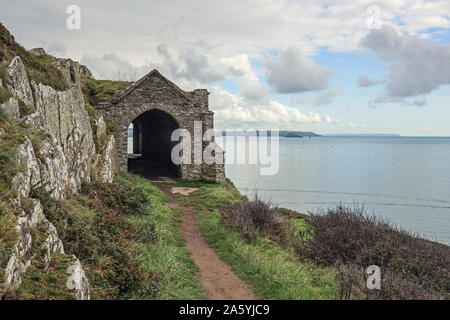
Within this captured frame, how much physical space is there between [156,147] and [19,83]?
19294mm

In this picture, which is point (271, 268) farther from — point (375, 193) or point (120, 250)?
point (375, 193)

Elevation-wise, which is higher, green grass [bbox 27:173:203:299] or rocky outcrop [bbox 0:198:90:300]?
rocky outcrop [bbox 0:198:90:300]

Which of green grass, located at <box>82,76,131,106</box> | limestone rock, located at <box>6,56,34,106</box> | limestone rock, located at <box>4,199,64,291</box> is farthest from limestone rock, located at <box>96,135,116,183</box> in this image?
limestone rock, located at <box>4,199,64,291</box>

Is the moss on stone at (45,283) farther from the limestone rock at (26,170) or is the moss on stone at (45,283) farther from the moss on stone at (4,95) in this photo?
the moss on stone at (4,95)

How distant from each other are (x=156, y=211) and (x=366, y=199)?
29.6 m

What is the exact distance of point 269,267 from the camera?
28.2 ft

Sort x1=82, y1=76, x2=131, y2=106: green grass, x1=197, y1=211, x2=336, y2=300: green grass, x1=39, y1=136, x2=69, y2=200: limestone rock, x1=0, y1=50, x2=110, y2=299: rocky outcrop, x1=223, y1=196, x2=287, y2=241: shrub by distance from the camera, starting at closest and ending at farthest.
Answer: x1=0, y1=50, x2=110, y2=299: rocky outcrop < x1=197, y1=211, x2=336, y2=300: green grass < x1=39, y1=136, x2=69, y2=200: limestone rock < x1=223, y1=196, x2=287, y2=241: shrub < x1=82, y1=76, x2=131, y2=106: green grass

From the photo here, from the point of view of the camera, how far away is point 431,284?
9422 mm

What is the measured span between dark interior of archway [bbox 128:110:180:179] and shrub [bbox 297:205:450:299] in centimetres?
1305

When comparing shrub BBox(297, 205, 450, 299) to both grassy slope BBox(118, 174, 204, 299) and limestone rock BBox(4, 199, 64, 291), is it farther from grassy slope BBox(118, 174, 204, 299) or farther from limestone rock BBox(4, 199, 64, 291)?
limestone rock BBox(4, 199, 64, 291)

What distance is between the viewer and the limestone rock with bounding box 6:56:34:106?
28.3 feet

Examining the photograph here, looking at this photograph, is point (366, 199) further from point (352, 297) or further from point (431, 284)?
point (352, 297)

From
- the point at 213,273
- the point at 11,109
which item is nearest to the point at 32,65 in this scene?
the point at 11,109

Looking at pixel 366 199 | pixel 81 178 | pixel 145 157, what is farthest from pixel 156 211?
pixel 366 199
